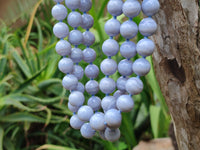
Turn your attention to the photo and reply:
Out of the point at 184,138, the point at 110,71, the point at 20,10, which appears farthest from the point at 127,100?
the point at 20,10

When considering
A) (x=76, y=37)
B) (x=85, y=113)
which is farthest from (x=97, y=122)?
(x=76, y=37)

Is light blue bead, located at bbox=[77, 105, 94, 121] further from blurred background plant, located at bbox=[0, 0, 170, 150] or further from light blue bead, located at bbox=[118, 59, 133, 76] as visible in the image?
blurred background plant, located at bbox=[0, 0, 170, 150]

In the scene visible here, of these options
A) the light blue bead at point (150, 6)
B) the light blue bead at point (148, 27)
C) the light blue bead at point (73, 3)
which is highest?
the light blue bead at point (73, 3)

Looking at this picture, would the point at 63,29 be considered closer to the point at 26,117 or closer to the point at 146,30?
the point at 146,30

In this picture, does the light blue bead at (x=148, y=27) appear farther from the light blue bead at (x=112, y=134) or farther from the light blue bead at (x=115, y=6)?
the light blue bead at (x=112, y=134)

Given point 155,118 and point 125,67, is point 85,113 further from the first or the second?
point 155,118

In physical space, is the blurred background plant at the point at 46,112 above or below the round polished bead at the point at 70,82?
below

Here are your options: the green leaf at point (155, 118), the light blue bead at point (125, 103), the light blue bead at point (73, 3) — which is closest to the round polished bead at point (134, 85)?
the light blue bead at point (125, 103)

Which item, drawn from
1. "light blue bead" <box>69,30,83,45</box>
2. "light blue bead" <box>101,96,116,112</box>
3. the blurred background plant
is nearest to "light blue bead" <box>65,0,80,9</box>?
"light blue bead" <box>69,30,83,45</box>
